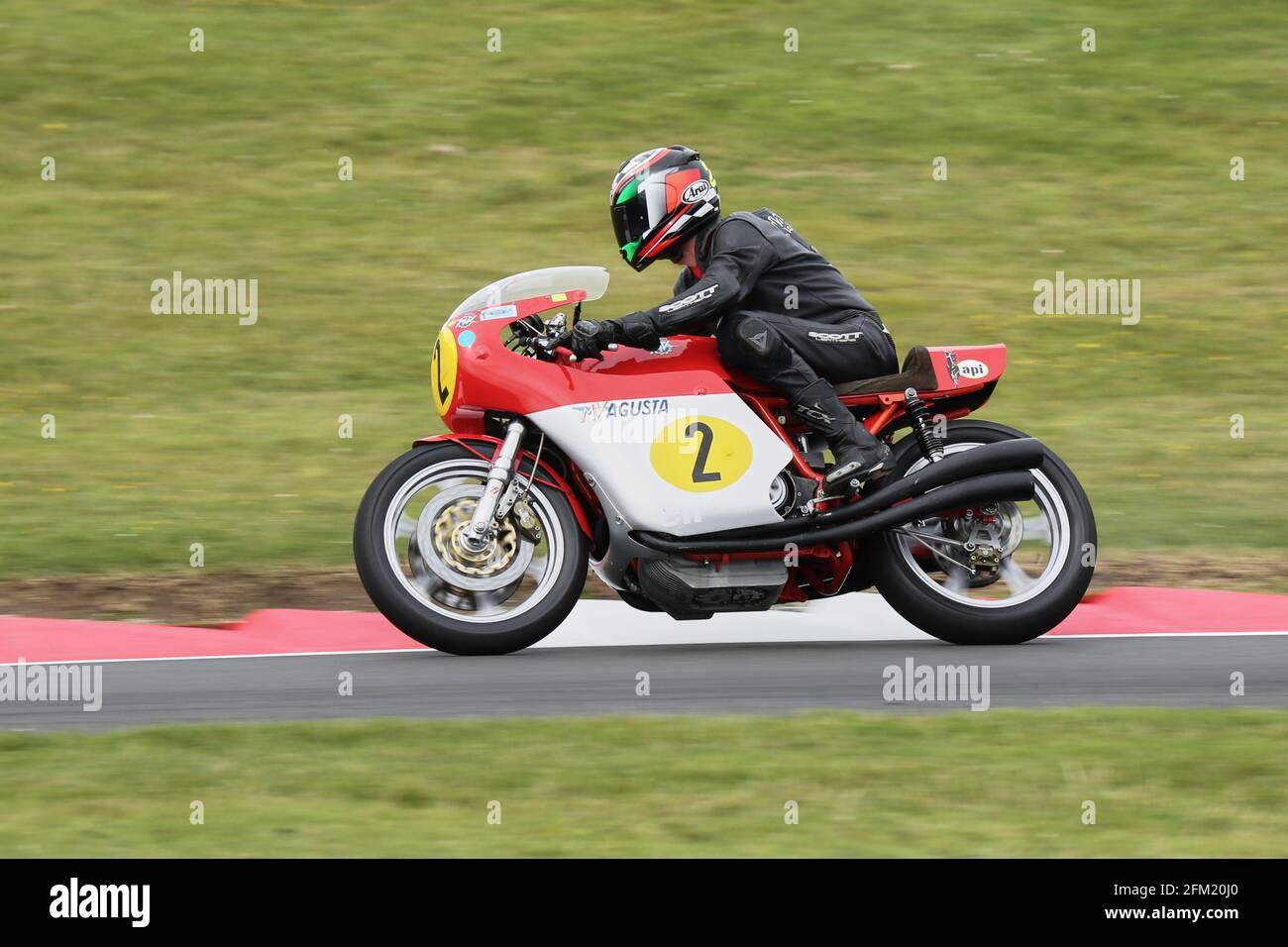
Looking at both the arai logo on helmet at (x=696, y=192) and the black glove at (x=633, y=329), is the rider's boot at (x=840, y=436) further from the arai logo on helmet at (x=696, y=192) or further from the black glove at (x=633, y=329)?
the arai logo on helmet at (x=696, y=192)

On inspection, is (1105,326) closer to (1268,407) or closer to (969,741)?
(1268,407)

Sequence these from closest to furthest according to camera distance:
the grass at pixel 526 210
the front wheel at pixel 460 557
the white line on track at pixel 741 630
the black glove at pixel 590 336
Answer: the front wheel at pixel 460 557
the black glove at pixel 590 336
the white line on track at pixel 741 630
the grass at pixel 526 210

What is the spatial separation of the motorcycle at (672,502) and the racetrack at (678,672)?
24cm

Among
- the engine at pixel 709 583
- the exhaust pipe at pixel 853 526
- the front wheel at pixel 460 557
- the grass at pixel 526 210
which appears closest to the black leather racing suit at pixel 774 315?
the exhaust pipe at pixel 853 526

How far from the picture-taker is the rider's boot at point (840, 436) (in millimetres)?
7156

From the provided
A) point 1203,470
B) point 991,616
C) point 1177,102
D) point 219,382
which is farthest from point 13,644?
point 1177,102

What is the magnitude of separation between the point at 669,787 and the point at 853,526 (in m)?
2.08

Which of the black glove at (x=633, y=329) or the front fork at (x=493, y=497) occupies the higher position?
the black glove at (x=633, y=329)

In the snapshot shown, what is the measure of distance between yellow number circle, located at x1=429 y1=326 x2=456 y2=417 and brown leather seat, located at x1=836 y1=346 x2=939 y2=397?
5.25 ft

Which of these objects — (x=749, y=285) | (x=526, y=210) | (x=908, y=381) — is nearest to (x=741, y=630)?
(x=908, y=381)

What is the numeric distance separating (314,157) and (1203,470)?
30.4 feet

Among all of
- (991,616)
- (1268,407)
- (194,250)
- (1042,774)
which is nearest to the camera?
(1042,774)

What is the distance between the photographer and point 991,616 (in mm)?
7242

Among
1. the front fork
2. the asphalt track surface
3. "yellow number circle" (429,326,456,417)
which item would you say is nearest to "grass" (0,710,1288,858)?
the asphalt track surface
